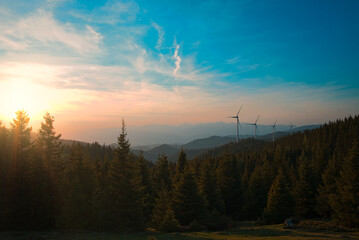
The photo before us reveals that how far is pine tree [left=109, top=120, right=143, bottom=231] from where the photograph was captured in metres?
31.2

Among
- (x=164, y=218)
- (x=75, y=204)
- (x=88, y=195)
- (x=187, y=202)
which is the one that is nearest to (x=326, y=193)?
(x=187, y=202)

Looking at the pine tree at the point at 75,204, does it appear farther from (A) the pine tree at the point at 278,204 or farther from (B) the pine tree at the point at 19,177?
(A) the pine tree at the point at 278,204

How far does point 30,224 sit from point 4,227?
2866 mm

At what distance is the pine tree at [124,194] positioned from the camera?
31250mm

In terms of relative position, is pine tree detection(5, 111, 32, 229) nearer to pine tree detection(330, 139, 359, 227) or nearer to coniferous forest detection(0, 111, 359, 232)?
coniferous forest detection(0, 111, 359, 232)

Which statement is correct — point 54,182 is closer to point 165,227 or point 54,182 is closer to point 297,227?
point 165,227

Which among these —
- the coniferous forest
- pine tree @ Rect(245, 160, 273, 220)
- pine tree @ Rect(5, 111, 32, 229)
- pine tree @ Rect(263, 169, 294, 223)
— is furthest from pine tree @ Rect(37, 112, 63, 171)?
pine tree @ Rect(245, 160, 273, 220)

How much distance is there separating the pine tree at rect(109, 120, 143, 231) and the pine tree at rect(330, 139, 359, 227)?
29.8 meters

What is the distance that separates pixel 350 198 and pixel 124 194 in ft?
109

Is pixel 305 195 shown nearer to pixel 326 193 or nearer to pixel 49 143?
pixel 326 193

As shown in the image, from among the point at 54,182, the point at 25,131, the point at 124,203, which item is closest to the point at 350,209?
the point at 124,203

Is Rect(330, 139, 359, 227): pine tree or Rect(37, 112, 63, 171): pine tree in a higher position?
Rect(37, 112, 63, 171): pine tree

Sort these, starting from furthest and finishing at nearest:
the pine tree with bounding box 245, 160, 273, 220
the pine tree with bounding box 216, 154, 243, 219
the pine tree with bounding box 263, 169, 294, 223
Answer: the pine tree with bounding box 216, 154, 243, 219
the pine tree with bounding box 245, 160, 273, 220
the pine tree with bounding box 263, 169, 294, 223

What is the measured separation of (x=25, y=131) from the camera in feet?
113
